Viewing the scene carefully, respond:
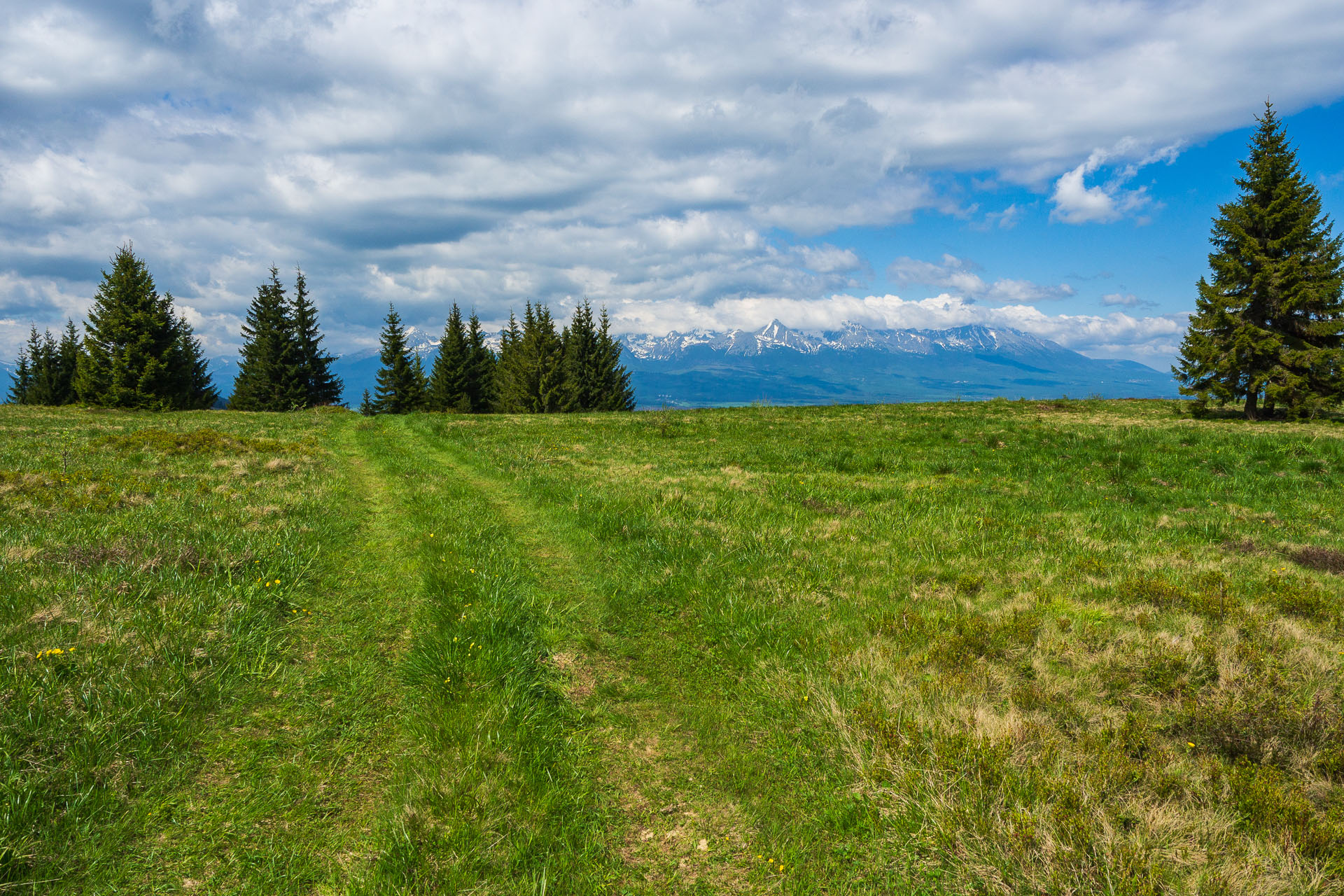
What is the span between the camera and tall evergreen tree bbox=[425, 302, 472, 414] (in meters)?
72.6

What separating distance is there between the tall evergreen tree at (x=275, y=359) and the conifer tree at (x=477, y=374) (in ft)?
61.4

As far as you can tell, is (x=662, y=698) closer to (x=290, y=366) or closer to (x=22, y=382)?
(x=290, y=366)

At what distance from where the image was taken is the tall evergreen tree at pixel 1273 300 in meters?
30.9

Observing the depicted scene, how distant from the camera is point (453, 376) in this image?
7300 cm

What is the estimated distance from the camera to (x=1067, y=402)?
138ft

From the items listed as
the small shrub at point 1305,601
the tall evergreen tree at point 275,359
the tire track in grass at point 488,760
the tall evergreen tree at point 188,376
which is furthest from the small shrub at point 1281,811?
the tall evergreen tree at point 275,359

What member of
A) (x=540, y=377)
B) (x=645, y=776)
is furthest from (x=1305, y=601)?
(x=540, y=377)

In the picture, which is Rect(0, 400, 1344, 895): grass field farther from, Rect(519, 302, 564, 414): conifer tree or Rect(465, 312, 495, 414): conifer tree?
Rect(465, 312, 495, 414): conifer tree

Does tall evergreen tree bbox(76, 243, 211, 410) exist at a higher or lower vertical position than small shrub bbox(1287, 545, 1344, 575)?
higher

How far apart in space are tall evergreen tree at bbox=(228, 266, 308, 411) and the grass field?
59.5 metres

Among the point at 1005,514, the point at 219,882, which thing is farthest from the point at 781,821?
the point at 1005,514

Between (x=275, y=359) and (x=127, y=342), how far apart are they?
1490 centimetres

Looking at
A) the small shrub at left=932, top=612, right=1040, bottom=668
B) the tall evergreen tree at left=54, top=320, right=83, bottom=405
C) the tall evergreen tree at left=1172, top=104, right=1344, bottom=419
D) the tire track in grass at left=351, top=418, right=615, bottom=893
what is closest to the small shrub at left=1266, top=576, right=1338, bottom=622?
the small shrub at left=932, top=612, right=1040, bottom=668

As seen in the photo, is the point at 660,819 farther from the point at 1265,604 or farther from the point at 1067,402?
the point at 1067,402
